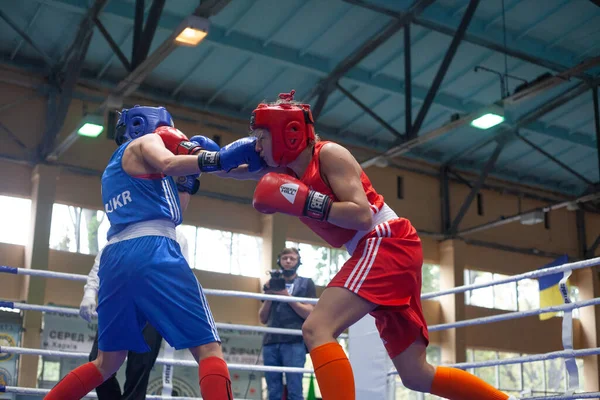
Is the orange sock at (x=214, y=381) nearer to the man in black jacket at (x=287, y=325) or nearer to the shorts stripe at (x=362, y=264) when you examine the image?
the shorts stripe at (x=362, y=264)

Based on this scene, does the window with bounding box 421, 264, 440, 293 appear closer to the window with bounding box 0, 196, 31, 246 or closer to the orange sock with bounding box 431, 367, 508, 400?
the window with bounding box 0, 196, 31, 246

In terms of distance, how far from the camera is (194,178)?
10.2 ft

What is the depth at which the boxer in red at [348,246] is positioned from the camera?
95.0 inches

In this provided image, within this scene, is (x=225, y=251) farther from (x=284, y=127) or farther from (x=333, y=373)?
(x=333, y=373)

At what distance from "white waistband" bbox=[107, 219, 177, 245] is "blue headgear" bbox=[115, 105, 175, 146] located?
40 cm

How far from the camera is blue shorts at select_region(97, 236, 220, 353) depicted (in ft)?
8.51

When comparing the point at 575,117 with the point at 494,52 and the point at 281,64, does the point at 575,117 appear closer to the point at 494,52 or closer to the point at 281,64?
the point at 494,52

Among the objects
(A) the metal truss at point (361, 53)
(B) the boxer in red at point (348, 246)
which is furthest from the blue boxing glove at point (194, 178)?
(A) the metal truss at point (361, 53)

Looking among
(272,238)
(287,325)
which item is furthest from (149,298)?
(272,238)

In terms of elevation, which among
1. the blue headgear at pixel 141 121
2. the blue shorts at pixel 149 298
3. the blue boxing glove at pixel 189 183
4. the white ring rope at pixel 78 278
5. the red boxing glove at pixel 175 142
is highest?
the blue headgear at pixel 141 121

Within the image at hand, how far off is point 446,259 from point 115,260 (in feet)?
39.1

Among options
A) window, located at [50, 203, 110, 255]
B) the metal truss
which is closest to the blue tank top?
the metal truss

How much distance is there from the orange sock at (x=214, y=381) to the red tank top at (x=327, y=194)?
1.89 feet

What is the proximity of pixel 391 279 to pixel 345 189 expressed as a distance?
333 mm
